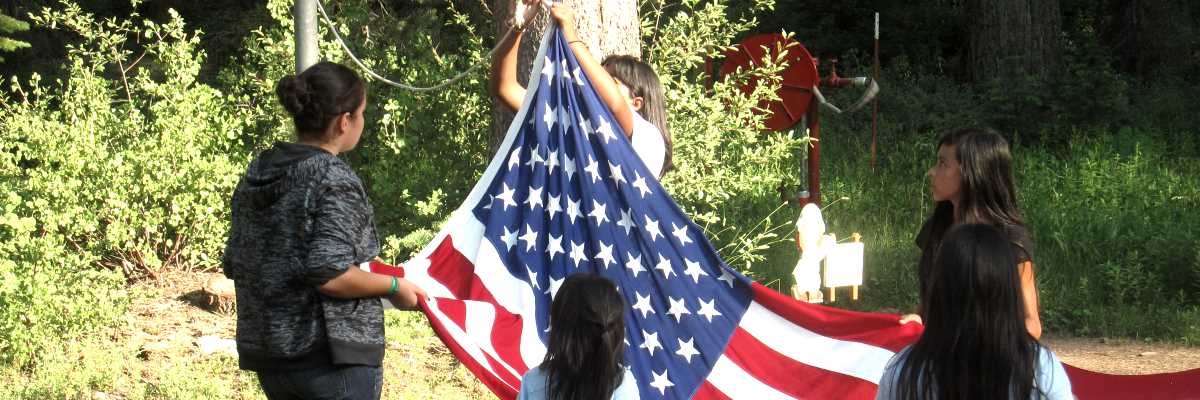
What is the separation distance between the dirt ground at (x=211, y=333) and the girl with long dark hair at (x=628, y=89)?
8.44ft

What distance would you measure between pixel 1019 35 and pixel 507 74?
37.0 feet

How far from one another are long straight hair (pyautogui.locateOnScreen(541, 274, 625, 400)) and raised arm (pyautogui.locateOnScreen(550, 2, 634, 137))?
5.39ft

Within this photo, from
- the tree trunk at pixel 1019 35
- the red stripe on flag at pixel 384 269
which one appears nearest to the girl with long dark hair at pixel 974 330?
the red stripe on flag at pixel 384 269

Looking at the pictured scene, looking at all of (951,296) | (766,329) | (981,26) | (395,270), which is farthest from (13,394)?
(981,26)

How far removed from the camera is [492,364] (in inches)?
178

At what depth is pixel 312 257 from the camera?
3.19 meters

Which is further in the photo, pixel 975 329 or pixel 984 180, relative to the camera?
pixel 984 180

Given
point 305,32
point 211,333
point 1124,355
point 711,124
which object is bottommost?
point 1124,355

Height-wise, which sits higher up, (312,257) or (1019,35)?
(1019,35)

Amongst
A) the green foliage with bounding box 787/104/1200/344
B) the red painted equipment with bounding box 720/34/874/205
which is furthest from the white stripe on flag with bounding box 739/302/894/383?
the green foliage with bounding box 787/104/1200/344

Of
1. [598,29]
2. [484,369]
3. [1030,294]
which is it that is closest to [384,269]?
[484,369]

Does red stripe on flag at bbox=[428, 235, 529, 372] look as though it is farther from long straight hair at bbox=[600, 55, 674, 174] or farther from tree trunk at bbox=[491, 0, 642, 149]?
tree trunk at bbox=[491, 0, 642, 149]

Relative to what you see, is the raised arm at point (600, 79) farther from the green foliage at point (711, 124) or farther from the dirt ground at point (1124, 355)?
the dirt ground at point (1124, 355)

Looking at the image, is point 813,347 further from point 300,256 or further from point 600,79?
point 300,256
